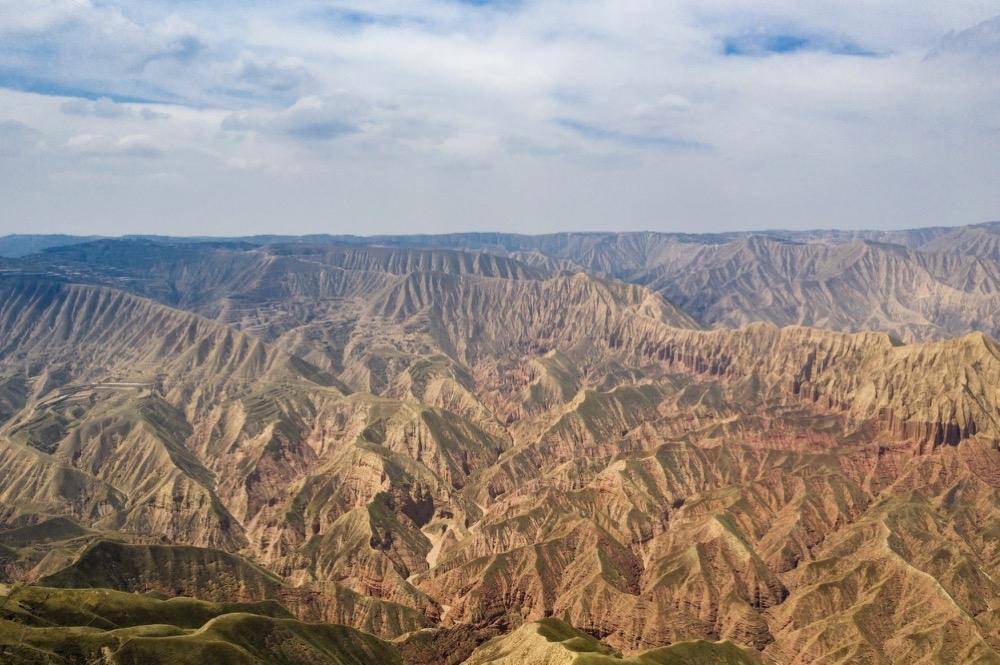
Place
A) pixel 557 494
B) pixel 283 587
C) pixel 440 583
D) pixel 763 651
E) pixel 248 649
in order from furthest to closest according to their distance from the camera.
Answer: pixel 557 494 → pixel 440 583 → pixel 283 587 → pixel 763 651 → pixel 248 649

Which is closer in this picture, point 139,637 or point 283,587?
point 139,637

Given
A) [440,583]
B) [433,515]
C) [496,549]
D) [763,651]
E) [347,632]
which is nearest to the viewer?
[347,632]

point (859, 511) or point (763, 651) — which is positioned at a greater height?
point (859, 511)

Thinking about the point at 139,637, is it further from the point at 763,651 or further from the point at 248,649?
the point at 763,651

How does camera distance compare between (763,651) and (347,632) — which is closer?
(347,632)

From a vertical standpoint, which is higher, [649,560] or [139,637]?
[139,637]

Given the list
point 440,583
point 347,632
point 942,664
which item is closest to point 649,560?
point 440,583

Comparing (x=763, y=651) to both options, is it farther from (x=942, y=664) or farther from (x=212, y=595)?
(x=212, y=595)

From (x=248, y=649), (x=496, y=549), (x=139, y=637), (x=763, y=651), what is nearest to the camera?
(x=139, y=637)

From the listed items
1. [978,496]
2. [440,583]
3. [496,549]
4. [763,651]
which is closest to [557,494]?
[496,549]
